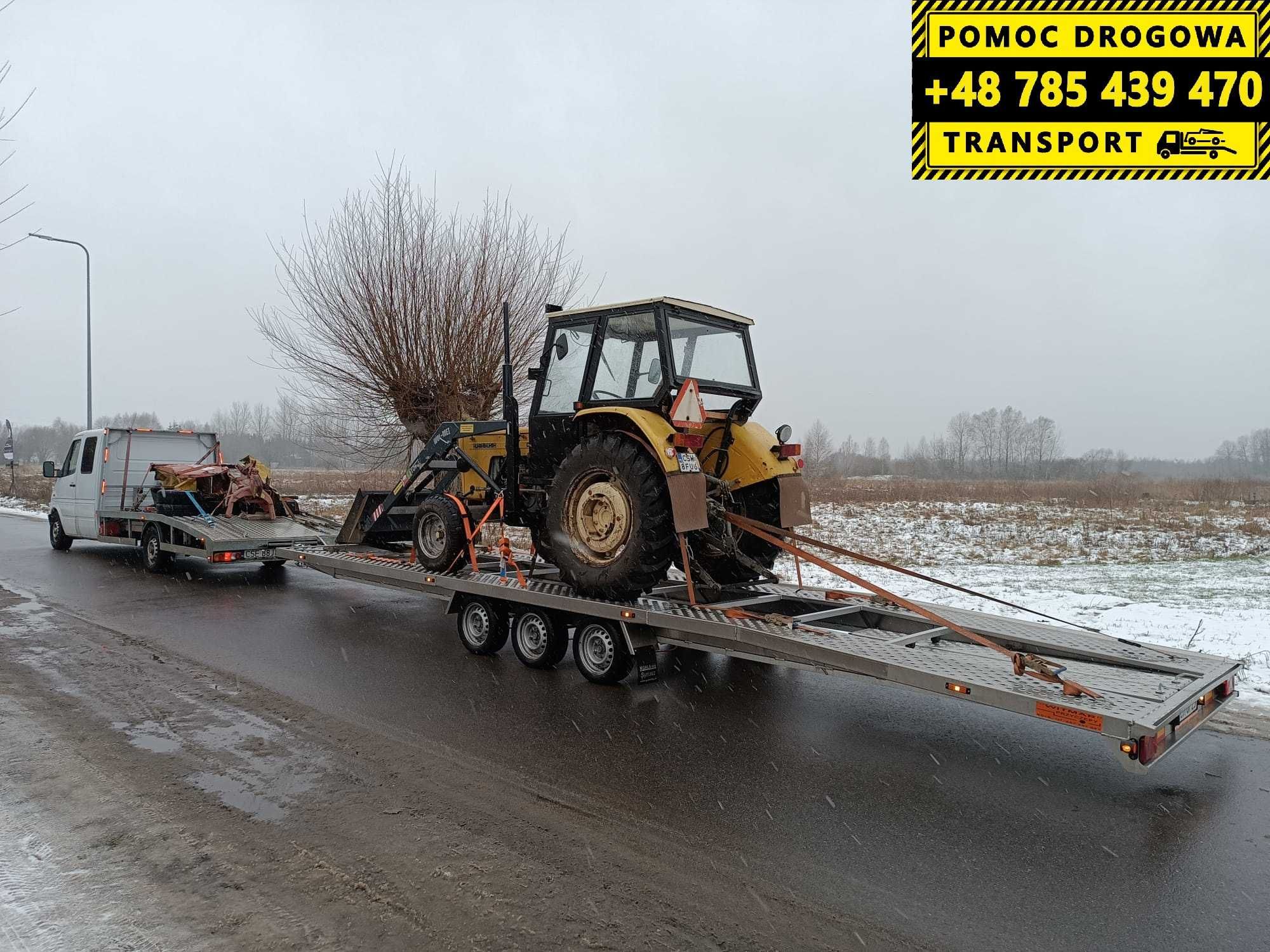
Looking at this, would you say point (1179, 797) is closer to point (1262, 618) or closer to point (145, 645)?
point (1262, 618)

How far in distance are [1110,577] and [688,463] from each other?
→ 28.8 feet

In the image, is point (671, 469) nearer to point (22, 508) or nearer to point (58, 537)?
point (58, 537)

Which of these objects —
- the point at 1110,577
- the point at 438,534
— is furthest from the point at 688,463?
the point at 1110,577

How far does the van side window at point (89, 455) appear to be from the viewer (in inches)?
532

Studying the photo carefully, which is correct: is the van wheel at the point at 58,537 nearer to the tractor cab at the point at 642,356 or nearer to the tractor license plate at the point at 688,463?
the tractor cab at the point at 642,356

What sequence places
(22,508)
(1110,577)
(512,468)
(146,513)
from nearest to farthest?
(512,468), (1110,577), (146,513), (22,508)

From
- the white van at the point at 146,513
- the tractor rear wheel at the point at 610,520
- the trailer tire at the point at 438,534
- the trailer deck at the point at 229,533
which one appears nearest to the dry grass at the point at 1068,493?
the trailer deck at the point at 229,533

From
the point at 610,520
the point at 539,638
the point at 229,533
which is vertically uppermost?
the point at 610,520

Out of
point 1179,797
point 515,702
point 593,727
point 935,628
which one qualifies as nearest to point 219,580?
point 515,702

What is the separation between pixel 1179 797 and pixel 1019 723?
49.6 inches

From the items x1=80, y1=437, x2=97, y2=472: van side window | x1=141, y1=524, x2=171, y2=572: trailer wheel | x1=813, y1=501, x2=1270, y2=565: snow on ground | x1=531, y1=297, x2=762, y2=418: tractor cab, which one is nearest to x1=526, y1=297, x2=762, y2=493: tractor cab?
x1=531, y1=297, x2=762, y2=418: tractor cab

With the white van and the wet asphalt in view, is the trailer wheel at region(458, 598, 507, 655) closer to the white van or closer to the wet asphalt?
the wet asphalt

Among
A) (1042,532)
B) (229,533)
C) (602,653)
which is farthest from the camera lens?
(1042,532)

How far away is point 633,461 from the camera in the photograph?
6340 millimetres
